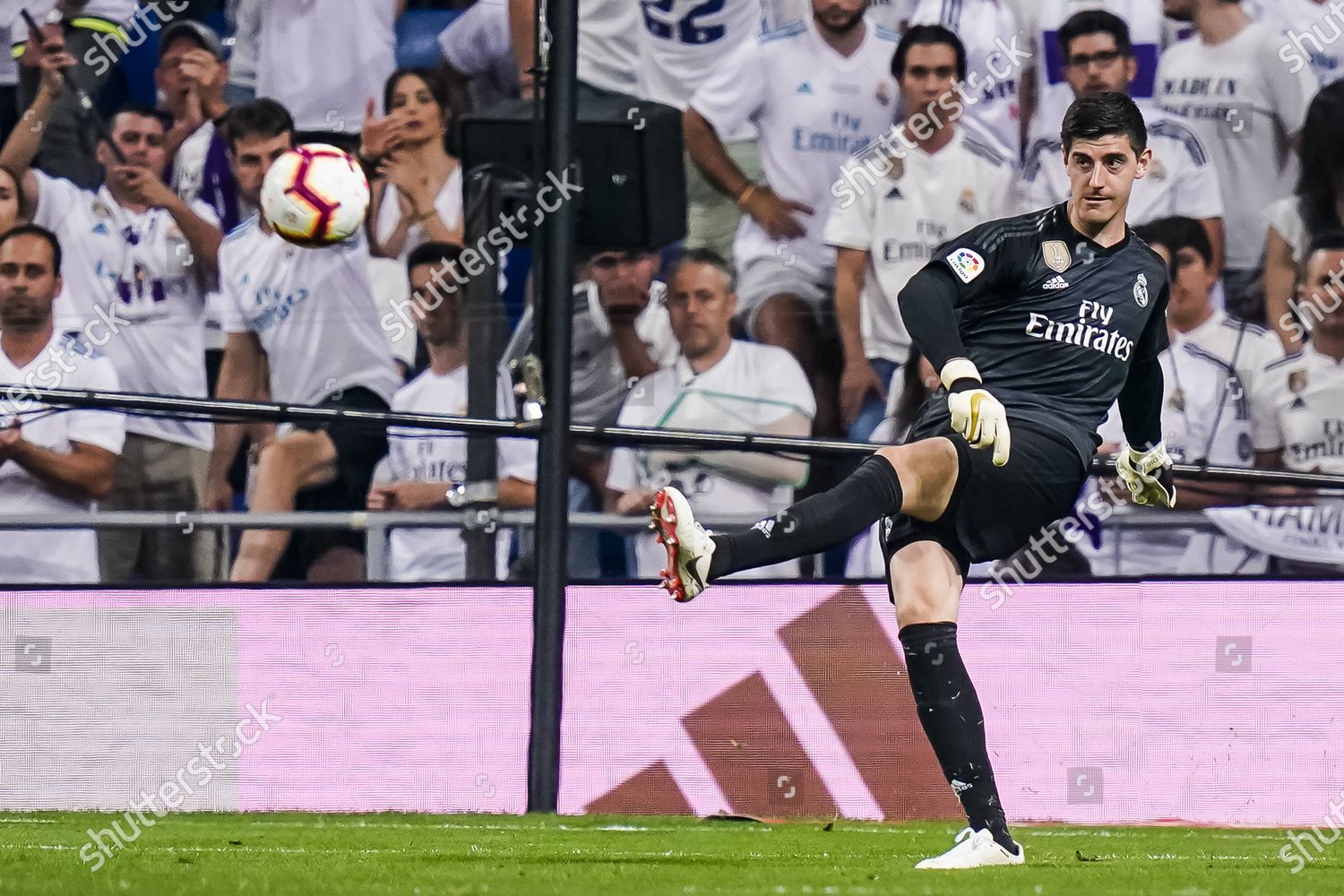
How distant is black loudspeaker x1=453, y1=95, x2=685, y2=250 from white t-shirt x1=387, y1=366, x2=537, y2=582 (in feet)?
2.53

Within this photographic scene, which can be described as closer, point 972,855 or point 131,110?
point 972,855

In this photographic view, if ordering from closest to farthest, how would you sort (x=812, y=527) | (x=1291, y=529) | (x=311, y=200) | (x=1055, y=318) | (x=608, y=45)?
(x=812, y=527) → (x=1055, y=318) → (x=311, y=200) → (x=1291, y=529) → (x=608, y=45)

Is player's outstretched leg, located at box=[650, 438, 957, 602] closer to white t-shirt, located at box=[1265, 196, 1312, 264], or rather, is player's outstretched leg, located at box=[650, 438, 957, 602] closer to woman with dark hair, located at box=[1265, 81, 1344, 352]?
woman with dark hair, located at box=[1265, 81, 1344, 352]

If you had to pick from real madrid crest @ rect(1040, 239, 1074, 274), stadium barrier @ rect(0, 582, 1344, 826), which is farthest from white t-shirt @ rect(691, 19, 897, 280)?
real madrid crest @ rect(1040, 239, 1074, 274)

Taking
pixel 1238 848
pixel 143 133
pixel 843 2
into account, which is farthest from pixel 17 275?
pixel 1238 848

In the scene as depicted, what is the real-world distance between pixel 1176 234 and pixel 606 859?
4046 mm

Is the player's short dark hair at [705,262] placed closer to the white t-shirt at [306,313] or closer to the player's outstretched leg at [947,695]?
the white t-shirt at [306,313]

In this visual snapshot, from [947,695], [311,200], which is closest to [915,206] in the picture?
[311,200]

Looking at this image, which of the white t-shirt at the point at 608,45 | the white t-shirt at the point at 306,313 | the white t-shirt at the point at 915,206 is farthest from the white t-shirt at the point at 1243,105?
the white t-shirt at the point at 306,313

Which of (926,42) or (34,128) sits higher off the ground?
(926,42)

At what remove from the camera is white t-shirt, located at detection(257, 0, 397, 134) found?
784 centimetres

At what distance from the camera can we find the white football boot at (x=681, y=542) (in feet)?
13.4

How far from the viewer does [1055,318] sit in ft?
15.6

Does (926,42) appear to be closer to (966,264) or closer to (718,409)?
(718,409)
